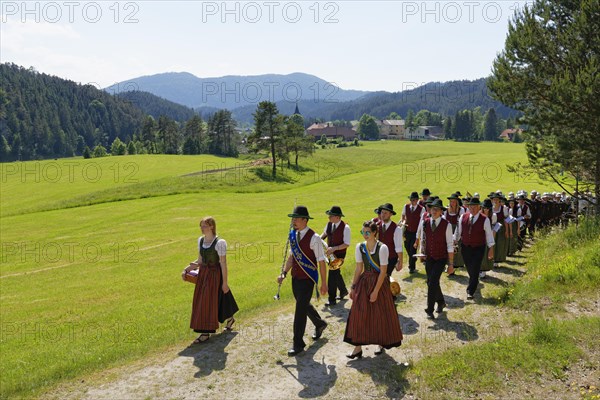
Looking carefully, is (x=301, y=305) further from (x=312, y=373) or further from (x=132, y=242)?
(x=132, y=242)

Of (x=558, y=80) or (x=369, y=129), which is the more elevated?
(x=369, y=129)

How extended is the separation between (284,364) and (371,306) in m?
1.93

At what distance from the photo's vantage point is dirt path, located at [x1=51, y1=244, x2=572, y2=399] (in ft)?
23.4

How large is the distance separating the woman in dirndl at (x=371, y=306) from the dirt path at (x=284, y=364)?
0.48 m

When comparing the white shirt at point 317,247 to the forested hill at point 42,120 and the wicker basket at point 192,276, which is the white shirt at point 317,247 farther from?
the forested hill at point 42,120

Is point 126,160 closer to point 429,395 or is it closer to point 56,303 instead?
point 56,303

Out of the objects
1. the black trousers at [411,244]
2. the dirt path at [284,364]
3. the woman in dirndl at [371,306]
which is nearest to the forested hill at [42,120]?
the black trousers at [411,244]

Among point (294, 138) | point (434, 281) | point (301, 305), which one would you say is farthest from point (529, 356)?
point (294, 138)

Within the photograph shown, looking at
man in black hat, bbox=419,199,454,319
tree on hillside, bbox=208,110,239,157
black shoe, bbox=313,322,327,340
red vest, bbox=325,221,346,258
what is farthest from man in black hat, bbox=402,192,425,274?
tree on hillside, bbox=208,110,239,157

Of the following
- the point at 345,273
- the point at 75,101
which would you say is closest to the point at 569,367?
the point at 345,273

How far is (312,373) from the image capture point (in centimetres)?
764

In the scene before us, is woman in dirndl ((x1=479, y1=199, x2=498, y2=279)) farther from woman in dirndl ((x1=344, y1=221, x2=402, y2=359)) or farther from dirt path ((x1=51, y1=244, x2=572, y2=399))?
woman in dirndl ((x1=344, y1=221, x2=402, y2=359))

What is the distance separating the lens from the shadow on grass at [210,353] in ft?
26.2

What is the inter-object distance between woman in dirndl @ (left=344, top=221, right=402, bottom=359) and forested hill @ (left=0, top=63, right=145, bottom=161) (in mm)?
168034
